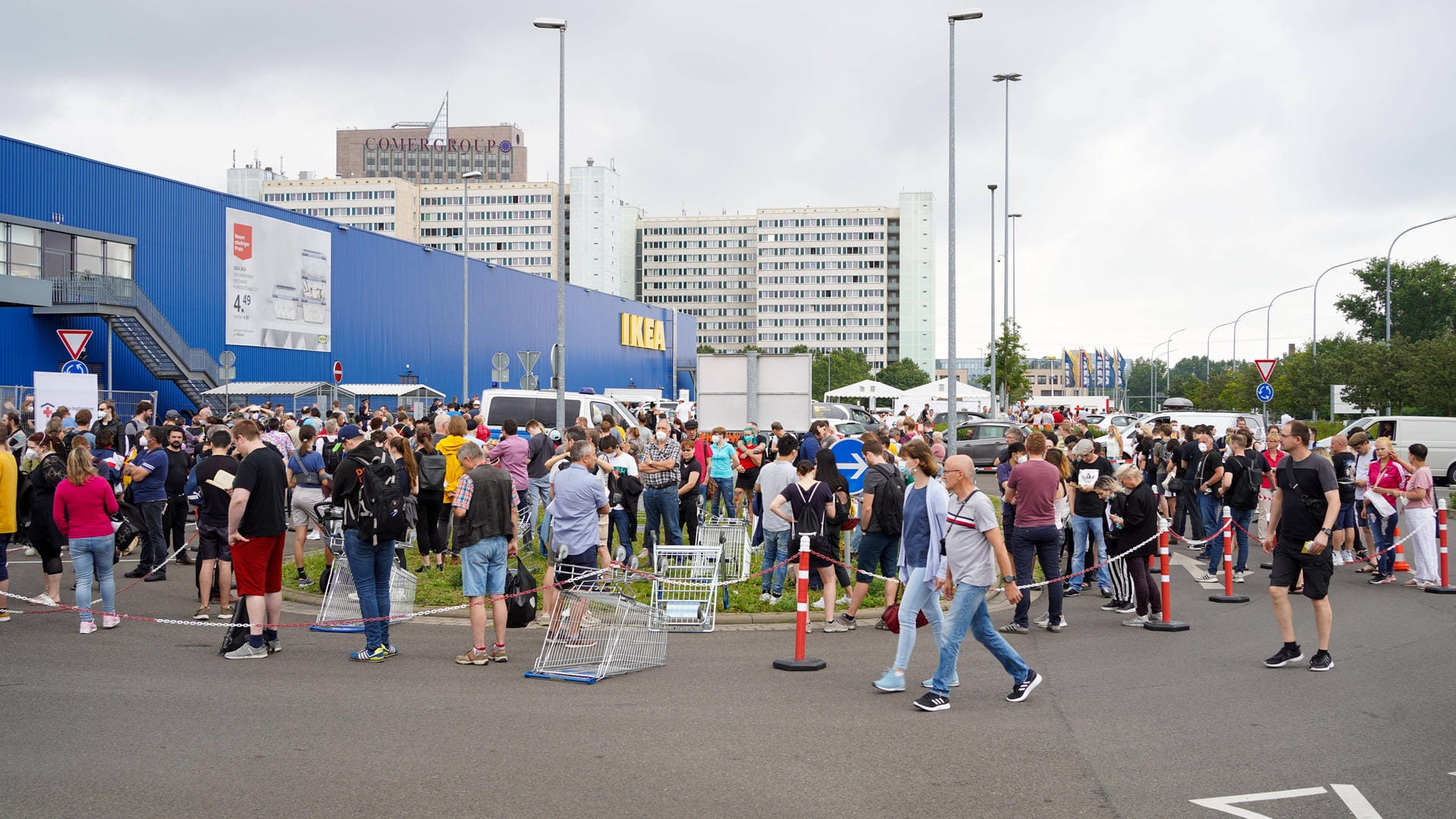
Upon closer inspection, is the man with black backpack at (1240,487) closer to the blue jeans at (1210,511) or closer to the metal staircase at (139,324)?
the blue jeans at (1210,511)

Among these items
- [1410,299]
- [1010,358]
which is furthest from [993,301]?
[1410,299]

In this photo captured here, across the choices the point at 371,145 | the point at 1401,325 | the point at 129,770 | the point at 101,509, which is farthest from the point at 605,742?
the point at 371,145

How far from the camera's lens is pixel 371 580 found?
8.99 m

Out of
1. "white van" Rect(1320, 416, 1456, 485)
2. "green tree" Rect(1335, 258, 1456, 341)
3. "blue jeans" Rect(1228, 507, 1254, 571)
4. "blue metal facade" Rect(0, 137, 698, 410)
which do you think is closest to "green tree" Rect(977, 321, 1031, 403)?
"white van" Rect(1320, 416, 1456, 485)

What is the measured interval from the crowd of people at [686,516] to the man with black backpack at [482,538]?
2 centimetres

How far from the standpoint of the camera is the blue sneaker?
25.8 feet

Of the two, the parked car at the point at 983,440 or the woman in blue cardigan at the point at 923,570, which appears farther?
the parked car at the point at 983,440

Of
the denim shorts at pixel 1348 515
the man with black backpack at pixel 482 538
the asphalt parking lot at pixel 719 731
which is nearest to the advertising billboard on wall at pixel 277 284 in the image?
the asphalt parking lot at pixel 719 731

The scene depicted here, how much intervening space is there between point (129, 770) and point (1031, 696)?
18.7ft

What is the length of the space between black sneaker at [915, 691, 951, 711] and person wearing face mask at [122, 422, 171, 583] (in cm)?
883

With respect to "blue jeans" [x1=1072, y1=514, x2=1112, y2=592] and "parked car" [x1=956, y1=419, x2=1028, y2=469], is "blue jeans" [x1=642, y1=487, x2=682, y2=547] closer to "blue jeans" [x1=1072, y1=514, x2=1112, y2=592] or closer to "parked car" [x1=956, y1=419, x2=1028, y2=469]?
"blue jeans" [x1=1072, y1=514, x2=1112, y2=592]

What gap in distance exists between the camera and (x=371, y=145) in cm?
17338

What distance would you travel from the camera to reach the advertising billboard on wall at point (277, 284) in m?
42.2

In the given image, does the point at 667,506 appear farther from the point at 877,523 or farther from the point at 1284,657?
the point at 1284,657
